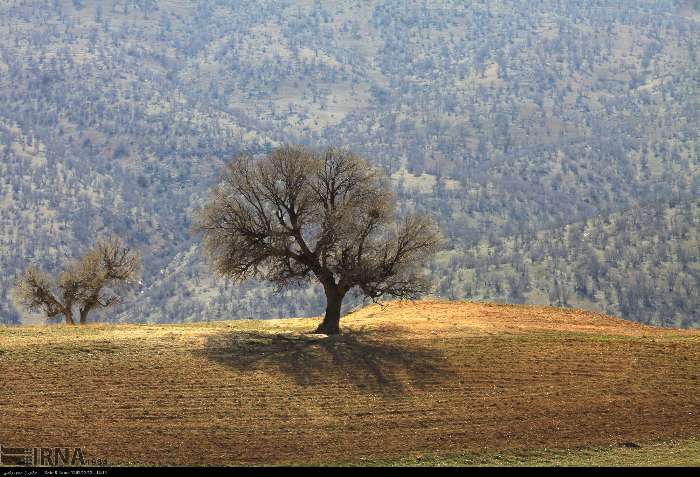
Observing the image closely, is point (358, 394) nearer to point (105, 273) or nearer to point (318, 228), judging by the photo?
point (318, 228)

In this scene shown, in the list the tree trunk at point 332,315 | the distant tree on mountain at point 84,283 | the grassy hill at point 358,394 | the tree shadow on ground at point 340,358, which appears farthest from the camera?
the distant tree on mountain at point 84,283

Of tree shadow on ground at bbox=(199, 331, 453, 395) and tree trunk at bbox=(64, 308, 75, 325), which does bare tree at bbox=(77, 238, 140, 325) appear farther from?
tree shadow on ground at bbox=(199, 331, 453, 395)

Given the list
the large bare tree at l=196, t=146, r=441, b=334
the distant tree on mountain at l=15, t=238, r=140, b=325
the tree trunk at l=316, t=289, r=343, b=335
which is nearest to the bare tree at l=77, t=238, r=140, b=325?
the distant tree on mountain at l=15, t=238, r=140, b=325

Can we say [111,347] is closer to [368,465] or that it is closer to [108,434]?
[108,434]

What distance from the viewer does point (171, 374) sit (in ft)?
150

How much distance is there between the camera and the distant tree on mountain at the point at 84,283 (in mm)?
68250

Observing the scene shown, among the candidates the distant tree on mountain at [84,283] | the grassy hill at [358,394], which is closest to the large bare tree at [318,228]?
the grassy hill at [358,394]

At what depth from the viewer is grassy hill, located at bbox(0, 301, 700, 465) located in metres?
38.6

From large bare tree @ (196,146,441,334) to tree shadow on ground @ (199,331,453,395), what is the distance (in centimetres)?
288

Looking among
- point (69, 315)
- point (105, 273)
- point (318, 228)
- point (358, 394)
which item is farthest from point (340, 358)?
point (105, 273)

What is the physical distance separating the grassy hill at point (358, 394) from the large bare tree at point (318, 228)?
129 inches

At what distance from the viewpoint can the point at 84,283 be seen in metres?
68.1

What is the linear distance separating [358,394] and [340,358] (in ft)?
15.3

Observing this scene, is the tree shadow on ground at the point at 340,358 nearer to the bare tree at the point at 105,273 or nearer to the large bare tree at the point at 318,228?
the large bare tree at the point at 318,228
